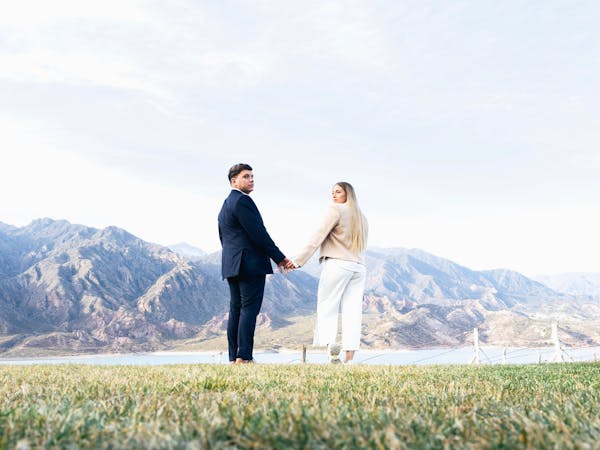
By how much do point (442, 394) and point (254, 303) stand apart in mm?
5862

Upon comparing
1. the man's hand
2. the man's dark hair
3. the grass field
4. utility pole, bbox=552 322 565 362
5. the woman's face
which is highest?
the man's dark hair

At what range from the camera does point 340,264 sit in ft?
32.9

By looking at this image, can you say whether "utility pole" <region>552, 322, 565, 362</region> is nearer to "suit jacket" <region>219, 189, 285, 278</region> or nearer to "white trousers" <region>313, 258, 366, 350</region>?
"white trousers" <region>313, 258, 366, 350</region>

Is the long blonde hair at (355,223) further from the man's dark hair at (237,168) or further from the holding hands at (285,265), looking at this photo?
the man's dark hair at (237,168)

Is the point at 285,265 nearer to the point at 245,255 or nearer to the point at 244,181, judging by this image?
the point at 245,255

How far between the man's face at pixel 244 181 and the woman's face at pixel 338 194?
68.8 inches

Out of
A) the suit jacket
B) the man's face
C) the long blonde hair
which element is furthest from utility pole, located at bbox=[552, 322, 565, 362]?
the man's face

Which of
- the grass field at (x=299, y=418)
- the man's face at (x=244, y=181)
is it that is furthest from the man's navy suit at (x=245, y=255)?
the grass field at (x=299, y=418)

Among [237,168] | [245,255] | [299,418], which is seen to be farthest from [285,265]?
[299,418]

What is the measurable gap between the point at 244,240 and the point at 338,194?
7.24 ft

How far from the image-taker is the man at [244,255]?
915cm

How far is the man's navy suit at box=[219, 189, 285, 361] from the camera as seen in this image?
914 centimetres

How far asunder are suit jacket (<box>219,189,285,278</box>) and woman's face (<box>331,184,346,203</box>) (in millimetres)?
1739

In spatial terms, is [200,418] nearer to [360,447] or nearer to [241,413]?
[241,413]
